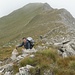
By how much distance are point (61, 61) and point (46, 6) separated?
17241 centimetres

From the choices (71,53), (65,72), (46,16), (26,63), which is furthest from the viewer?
(46,16)

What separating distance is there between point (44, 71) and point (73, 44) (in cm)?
997

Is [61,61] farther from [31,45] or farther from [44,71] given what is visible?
[31,45]

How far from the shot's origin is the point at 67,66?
17.1 meters

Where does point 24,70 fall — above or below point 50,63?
below

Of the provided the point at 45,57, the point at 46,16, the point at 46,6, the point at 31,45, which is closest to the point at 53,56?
the point at 45,57

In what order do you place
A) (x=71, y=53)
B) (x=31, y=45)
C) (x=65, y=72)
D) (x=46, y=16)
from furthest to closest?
(x=46, y=16)
(x=31, y=45)
(x=71, y=53)
(x=65, y=72)

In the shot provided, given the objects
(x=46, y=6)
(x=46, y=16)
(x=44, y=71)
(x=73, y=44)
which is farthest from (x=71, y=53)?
(x=46, y=6)

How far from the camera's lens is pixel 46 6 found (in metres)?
189

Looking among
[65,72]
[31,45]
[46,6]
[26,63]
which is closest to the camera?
[65,72]

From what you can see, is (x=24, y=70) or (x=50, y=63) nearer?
(x=24, y=70)

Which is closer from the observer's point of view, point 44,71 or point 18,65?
point 44,71

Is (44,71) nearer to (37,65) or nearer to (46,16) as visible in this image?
(37,65)

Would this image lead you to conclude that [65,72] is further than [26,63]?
No
